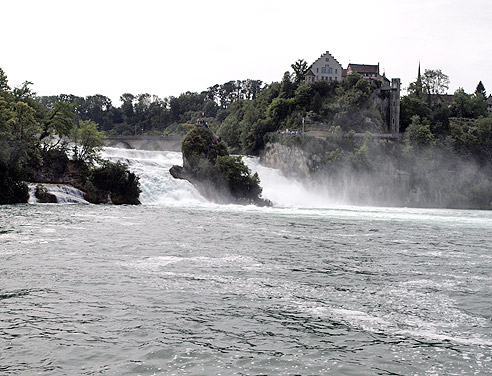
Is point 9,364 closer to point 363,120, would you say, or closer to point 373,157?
point 373,157

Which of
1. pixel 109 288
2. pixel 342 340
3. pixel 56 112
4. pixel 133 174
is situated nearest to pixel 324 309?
pixel 342 340

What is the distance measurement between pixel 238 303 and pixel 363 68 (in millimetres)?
108605

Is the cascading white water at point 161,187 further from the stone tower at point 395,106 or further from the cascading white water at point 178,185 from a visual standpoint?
the stone tower at point 395,106

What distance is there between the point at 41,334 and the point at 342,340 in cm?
656

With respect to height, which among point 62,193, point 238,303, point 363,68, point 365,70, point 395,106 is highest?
point 363,68

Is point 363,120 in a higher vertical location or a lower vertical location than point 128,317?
higher

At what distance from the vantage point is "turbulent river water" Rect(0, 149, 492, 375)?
11.0 m

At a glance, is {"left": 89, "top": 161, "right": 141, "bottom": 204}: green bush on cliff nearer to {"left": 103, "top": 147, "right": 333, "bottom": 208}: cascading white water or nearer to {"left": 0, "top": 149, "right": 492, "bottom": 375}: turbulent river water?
{"left": 103, "top": 147, "right": 333, "bottom": 208}: cascading white water

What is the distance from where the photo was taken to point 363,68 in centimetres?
11719

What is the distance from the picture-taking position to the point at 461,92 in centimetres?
12331

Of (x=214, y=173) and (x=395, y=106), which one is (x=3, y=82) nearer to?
(x=214, y=173)

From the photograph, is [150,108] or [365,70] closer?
[365,70]

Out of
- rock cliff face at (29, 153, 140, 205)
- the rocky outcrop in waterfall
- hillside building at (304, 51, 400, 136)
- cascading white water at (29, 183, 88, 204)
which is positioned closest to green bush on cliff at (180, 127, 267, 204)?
the rocky outcrop in waterfall

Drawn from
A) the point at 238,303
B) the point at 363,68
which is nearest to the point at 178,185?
the point at 238,303
